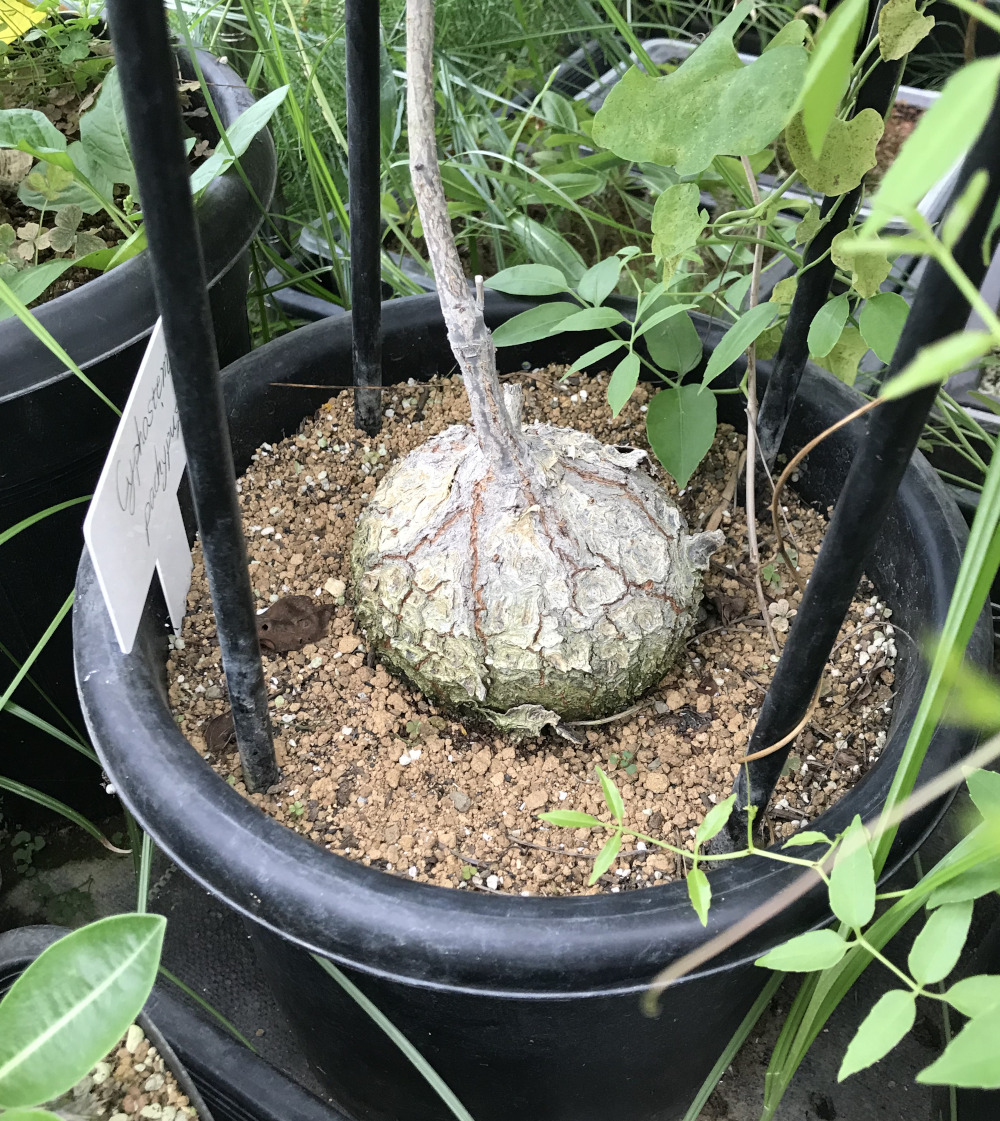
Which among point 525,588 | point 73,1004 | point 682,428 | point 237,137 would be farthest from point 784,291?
point 73,1004

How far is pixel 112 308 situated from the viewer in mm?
720

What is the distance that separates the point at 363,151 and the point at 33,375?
0.28 m

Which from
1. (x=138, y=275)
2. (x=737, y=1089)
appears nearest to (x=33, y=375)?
(x=138, y=275)

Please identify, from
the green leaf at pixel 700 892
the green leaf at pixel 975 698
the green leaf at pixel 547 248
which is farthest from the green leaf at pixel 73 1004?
the green leaf at pixel 547 248

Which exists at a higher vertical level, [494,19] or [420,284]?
[494,19]

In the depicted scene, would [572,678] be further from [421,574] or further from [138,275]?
[138,275]

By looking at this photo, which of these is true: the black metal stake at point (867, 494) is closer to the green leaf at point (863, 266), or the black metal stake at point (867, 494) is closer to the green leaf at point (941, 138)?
the green leaf at point (941, 138)

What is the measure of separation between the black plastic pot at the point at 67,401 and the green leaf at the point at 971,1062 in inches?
25.6

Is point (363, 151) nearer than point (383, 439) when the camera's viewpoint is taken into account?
Yes

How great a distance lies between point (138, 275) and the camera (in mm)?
733

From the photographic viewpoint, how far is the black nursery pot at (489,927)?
51 centimetres

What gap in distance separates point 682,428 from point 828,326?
0.45 feet

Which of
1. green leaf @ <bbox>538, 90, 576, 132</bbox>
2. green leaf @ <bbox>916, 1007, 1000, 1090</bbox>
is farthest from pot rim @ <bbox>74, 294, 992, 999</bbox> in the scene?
green leaf @ <bbox>538, 90, 576, 132</bbox>

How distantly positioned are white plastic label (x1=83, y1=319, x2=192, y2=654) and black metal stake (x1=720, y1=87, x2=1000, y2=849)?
33cm
